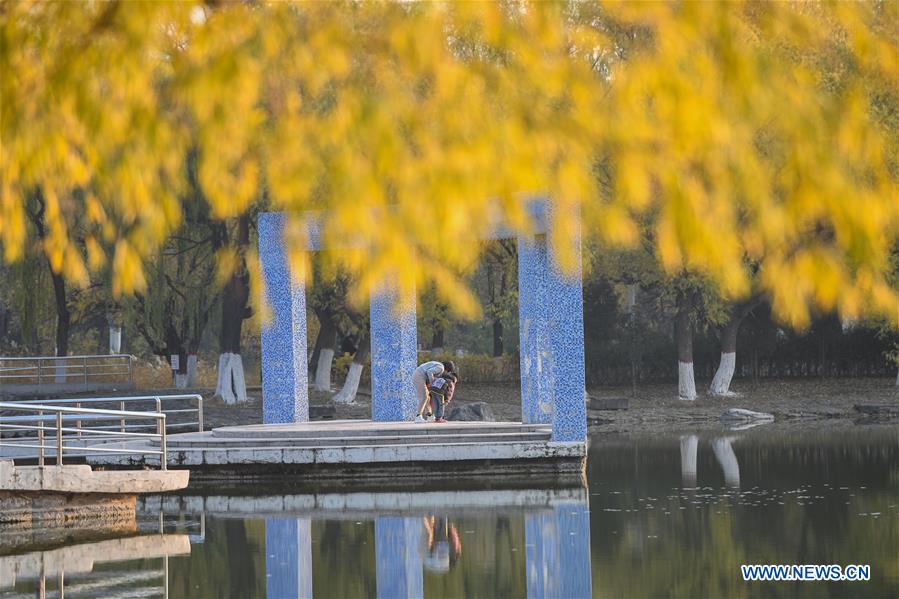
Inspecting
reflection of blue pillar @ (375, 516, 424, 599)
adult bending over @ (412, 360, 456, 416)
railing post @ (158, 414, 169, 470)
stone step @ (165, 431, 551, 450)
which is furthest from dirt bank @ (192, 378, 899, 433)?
reflection of blue pillar @ (375, 516, 424, 599)

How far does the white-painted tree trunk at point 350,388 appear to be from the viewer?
4106cm

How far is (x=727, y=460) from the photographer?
27.4 metres

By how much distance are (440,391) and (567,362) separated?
3.32 meters

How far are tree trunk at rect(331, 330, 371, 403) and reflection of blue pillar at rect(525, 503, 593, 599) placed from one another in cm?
2035

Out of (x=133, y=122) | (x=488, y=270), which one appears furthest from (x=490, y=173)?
(x=488, y=270)

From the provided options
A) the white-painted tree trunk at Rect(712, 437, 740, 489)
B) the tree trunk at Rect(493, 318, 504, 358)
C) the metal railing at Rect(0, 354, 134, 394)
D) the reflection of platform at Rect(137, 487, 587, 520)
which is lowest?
the reflection of platform at Rect(137, 487, 587, 520)

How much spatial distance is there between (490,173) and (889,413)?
36.3 meters

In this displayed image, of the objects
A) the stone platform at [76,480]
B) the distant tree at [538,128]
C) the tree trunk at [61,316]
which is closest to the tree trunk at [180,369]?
the tree trunk at [61,316]

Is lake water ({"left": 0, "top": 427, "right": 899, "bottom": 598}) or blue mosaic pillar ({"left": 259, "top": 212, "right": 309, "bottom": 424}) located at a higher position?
blue mosaic pillar ({"left": 259, "top": 212, "right": 309, "bottom": 424})

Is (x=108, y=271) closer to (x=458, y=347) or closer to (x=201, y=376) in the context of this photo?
(x=201, y=376)

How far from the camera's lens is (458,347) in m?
67.6

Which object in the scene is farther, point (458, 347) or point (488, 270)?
point (458, 347)

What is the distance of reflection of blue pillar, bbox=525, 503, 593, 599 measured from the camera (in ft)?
49.5

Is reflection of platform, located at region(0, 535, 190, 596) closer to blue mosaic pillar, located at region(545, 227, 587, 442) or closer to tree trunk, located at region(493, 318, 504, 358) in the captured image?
blue mosaic pillar, located at region(545, 227, 587, 442)
